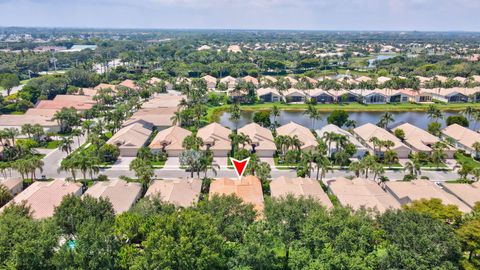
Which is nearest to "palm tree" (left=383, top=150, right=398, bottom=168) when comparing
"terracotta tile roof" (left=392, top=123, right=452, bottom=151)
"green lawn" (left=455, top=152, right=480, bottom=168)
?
"terracotta tile roof" (left=392, top=123, right=452, bottom=151)

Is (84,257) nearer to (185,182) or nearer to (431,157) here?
(185,182)

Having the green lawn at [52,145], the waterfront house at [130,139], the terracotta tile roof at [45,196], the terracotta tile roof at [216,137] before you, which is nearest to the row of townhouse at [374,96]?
the terracotta tile roof at [216,137]

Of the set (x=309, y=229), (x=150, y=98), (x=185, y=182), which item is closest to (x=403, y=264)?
(x=309, y=229)

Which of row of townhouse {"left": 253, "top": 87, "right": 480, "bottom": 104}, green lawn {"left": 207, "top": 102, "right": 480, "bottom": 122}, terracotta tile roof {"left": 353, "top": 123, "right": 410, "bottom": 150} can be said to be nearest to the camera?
terracotta tile roof {"left": 353, "top": 123, "right": 410, "bottom": 150}

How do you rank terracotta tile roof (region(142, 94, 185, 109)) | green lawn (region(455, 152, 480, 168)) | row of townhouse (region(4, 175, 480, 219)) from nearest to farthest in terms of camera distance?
row of townhouse (region(4, 175, 480, 219)) → green lawn (region(455, 152, 480, 168)) → terracotta tile roof (region(142, 94, 185, 109))

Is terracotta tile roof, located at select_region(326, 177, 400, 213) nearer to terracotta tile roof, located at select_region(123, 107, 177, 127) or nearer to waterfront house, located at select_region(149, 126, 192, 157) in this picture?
waterfront house, located at select_region(149, 126, 192, 157)

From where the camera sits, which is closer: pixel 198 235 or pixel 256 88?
pixel 198 235
